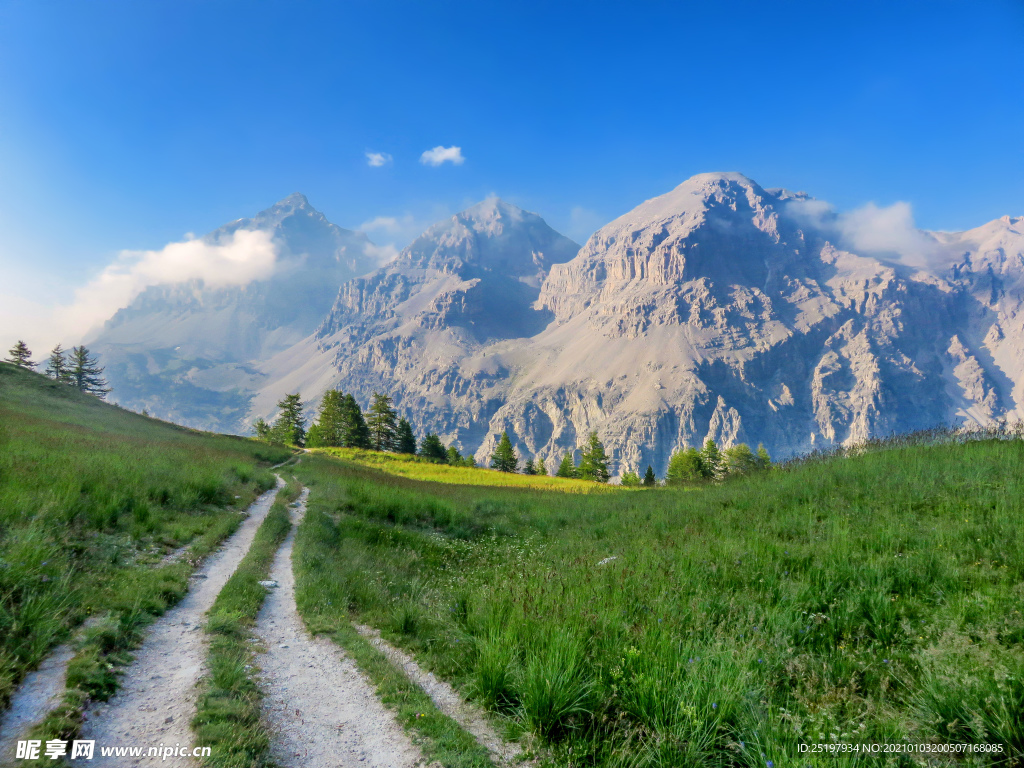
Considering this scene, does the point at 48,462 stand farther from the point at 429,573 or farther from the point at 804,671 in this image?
the point at 804,671

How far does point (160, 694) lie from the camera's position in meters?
4.24

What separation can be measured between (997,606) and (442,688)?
20.4ft

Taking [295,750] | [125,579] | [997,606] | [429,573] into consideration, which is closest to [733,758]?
[295,750]

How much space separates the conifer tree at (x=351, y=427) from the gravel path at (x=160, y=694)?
57.2 m

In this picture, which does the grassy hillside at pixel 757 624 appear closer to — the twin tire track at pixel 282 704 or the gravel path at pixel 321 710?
the twin tire track at pixel 282 704

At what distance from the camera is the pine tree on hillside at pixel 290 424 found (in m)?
66.8

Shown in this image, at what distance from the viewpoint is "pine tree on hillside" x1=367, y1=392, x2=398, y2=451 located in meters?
63.3

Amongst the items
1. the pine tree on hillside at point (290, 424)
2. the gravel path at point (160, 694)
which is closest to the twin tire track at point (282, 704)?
the gravel path at point (160, 694)

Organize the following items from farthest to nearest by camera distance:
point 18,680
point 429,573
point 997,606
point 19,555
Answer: point 429,573 < point 19,555 < point 997,606 < point 18,680

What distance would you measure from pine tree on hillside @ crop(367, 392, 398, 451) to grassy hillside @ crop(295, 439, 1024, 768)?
178ft

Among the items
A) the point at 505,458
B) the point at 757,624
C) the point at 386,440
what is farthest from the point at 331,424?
the point at 757,624

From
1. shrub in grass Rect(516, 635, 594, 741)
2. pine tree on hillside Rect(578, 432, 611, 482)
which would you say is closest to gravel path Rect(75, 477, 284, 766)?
shrub in grass Rect(516, 635, 594, 741)

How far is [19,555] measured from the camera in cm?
548

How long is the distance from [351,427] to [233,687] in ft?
199
